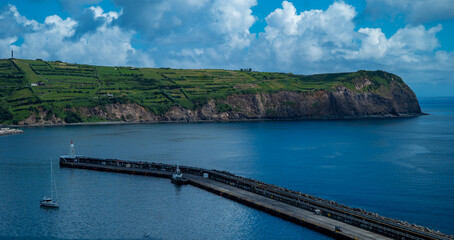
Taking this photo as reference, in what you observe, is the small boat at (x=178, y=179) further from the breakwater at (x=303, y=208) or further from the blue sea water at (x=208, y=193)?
the blue sea water at (x=208, y=193)

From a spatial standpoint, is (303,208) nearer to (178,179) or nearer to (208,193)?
(208,193)

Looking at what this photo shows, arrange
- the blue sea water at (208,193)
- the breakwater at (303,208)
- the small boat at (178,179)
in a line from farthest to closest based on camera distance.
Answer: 1. the small boat at (178,179)
2. the blue sea water at (208,193)
3. the breakwater at (303,208)

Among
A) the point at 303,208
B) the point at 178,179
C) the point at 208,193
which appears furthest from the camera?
the point at 178,179

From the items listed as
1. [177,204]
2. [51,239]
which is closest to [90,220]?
[51,239]

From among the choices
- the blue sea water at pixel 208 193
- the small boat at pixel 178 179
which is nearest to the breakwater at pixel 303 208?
the small boat at pixel 178 179

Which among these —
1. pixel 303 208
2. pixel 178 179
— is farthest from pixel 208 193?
pixel 303 208

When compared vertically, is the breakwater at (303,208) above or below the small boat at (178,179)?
below

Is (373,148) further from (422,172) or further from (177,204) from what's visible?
(177,204)
